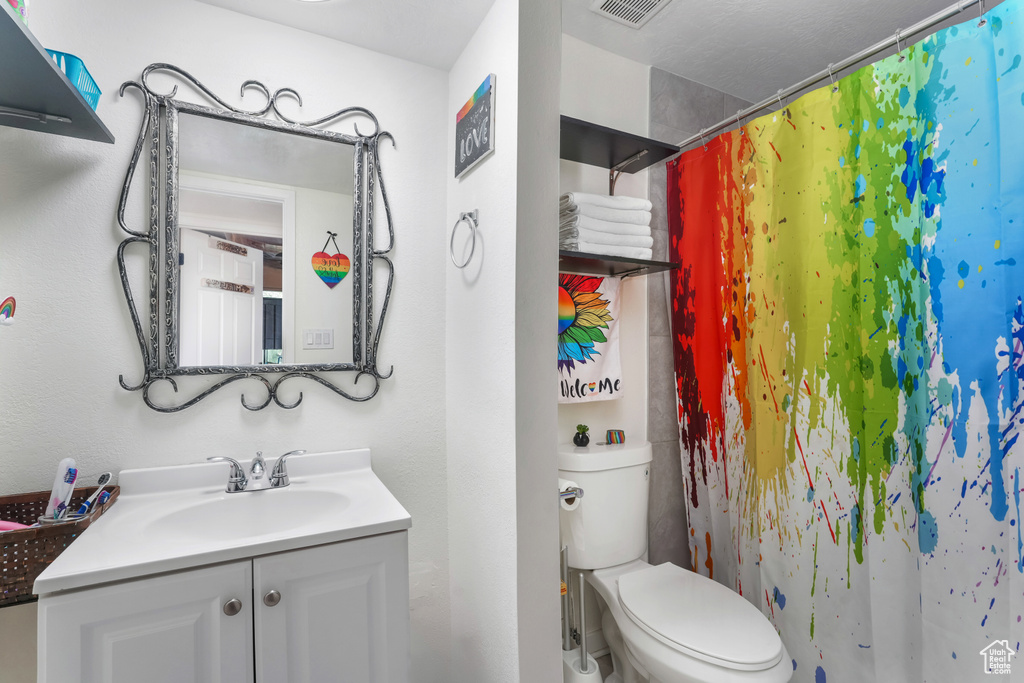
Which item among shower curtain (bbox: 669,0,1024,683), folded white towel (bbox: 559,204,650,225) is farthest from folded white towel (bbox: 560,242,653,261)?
shower curtain (bbox: 669,0,1024,683)

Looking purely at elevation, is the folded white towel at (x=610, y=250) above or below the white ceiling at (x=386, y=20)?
below

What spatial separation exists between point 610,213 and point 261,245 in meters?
1.14

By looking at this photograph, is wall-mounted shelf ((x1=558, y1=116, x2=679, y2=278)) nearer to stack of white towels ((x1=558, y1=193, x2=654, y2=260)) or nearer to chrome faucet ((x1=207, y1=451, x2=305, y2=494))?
stack of white towels ((x1=558, y1=193, x2=654, y2=260))

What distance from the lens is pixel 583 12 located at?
1.68 meters

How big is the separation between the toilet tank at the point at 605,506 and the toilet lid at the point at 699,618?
104mm

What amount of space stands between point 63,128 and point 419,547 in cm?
145

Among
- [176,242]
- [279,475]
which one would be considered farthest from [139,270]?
[279,475]

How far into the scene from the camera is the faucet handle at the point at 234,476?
4.03 feet

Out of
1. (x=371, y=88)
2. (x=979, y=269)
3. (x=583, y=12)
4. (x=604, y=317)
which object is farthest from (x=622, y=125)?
(x=979, y=269)

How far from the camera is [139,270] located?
48.2 inches

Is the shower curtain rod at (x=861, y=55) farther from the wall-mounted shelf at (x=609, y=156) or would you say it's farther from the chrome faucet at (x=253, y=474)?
the chrome faucet at (x=253, y=474)

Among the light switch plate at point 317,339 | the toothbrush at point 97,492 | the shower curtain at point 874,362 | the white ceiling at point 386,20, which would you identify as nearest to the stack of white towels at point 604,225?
the shower curtain at point 874,362

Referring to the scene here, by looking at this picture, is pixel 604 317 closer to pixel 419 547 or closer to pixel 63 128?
pixel 419 547

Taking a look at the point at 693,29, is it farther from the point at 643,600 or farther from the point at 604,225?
the point at 643,600
